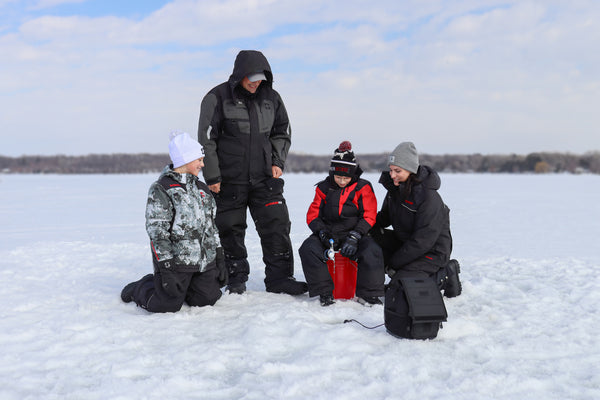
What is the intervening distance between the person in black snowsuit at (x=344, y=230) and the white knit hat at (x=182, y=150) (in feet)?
3.75

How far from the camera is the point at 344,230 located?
13.8 ft

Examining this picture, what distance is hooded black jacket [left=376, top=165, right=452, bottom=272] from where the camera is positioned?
4.00 metres

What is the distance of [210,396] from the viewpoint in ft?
7.92

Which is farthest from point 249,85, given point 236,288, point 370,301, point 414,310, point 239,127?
point 414,310

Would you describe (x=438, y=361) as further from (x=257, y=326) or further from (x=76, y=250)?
(x=76, y=250)

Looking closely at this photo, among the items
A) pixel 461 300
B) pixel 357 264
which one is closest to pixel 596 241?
pixel 461 300

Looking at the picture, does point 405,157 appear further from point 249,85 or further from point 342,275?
point 249,85

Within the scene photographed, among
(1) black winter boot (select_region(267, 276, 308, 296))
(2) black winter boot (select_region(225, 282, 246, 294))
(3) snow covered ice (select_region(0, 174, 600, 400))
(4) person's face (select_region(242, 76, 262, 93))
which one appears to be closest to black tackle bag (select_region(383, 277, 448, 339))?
(3) snow covered ice (select_region(0, 174, 600, 400))

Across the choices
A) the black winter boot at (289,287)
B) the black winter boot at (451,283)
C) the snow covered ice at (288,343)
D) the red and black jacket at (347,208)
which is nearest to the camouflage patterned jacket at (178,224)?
the snow covered ice at (288,343)

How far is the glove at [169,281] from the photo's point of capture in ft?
12.1

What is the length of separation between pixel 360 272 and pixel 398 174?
0.89m

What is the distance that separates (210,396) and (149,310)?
1546mm

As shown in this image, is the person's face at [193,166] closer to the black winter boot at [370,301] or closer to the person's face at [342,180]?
the person's face at [342,180]

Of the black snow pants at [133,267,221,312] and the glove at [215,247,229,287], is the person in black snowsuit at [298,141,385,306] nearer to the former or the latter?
the glove at [215,247,229,287]
